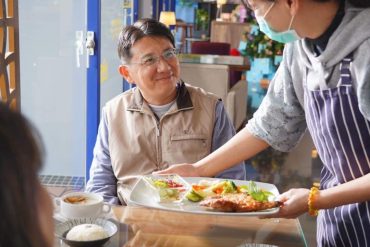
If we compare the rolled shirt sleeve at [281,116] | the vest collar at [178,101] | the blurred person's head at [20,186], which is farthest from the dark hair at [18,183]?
the vest collar at [178,101]

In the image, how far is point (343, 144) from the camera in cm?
139

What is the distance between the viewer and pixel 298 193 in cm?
146

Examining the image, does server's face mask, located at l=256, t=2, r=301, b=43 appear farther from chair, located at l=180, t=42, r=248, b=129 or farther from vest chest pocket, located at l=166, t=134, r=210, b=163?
chair, located at l=180, t=42, r=248, b=129

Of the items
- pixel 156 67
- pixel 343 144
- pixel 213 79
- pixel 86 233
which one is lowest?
pixel 213 79

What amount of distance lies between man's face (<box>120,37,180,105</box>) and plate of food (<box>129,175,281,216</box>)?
0.50 meters

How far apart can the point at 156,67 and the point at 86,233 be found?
37.8 inches

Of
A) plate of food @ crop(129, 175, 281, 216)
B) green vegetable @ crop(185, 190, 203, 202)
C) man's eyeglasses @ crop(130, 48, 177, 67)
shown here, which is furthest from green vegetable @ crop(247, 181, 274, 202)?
man's eyeglasses @ crop(130, 48, 177, 67)

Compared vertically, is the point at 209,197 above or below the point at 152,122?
below

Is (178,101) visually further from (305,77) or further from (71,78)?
(71,78)

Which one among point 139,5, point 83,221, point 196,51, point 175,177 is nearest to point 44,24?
point 175,177

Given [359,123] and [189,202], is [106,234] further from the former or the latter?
[359,123]

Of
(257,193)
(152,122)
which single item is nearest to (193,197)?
(257,193)

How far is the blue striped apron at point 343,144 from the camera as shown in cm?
135

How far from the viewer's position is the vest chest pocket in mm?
2064
